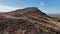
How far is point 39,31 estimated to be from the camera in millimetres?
17438

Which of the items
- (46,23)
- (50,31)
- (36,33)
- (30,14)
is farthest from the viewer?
(30,14)

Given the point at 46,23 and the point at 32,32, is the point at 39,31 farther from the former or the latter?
the point at 46,23

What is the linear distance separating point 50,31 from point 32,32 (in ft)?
7.65

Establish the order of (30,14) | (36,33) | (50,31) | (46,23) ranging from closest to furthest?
1. (36,33)
2. (50,31)
3. (46,23)
4. (30,14)

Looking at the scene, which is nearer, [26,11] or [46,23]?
[46,23]

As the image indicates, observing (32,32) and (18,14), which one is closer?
(32,32)

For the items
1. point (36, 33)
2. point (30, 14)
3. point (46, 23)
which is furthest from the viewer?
point (30, 14)

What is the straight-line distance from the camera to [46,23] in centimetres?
2042

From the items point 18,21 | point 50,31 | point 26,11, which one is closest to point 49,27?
point 50,31

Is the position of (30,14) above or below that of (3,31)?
above

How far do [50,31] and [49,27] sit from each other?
83 centimetres

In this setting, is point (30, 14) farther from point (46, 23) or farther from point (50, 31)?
point (50, 31)

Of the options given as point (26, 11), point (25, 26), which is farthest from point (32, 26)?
point (26, 11)

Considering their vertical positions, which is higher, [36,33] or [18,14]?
[18,14]
